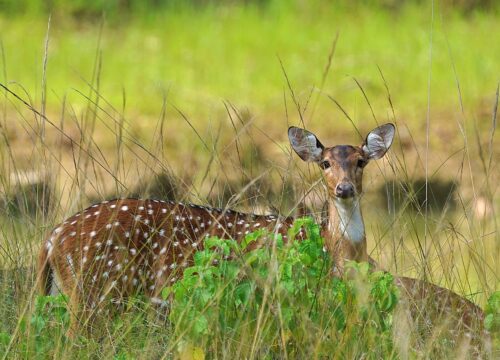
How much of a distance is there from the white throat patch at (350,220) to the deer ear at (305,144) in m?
0.20

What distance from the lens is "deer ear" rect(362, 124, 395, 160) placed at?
5.18 metres

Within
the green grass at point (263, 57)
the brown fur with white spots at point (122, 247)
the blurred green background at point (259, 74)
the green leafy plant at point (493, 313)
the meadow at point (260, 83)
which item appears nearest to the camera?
the green leafy plant at point (493, 313)

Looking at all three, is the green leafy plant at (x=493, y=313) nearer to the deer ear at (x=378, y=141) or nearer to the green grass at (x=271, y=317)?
the green grass at (x=271, y=317)

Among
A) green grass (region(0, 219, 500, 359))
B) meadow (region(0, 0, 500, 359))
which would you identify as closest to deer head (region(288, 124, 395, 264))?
green grass (region(0, 219, 500, 359))

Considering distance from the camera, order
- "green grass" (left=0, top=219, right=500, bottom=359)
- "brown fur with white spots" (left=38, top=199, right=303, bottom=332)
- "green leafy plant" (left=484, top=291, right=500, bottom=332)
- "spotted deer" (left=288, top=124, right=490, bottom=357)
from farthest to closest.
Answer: "spotted deer" (left=288, top=124, right=490, bottom=357) → "brown fur with white spots" (left=38, top=199, right=303, bottom=332) → "green leafy plant" (left=484, top=291, right=500, bottom=332) → "green grass" (left=0, top=219, right=500, bottom=359)

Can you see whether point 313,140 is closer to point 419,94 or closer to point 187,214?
point 187,214

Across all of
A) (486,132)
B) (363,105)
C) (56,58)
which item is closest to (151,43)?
(56,58)

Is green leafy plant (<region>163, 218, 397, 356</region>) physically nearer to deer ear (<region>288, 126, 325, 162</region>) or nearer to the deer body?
the deer body

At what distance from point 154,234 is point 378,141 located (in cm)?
92

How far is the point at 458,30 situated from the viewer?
425 inches

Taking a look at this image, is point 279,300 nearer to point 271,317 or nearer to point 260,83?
point 271,317

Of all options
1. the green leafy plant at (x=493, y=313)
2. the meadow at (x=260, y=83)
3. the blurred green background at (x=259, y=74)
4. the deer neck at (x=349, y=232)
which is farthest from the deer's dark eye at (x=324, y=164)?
the blurred green background at (x=259, y=74)

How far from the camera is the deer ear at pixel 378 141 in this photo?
518 centimetres

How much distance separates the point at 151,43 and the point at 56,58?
81 cm
